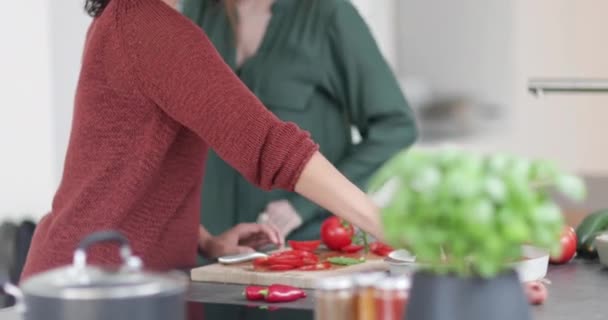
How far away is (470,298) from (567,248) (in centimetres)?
106

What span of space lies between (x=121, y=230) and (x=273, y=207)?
30.7 inches

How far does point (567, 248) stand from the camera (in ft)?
6.88

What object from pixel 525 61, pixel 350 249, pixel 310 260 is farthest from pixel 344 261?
pixel 525 61

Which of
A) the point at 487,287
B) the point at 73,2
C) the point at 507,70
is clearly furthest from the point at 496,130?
the point at 487,287

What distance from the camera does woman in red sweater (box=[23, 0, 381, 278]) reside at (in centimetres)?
169

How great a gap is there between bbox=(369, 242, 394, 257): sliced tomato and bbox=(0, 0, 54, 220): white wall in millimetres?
1623

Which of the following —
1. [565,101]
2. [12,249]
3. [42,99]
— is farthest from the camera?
[565,101]

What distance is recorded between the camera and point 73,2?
12.1 feet

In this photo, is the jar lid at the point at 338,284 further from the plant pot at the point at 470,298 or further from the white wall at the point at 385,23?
the white wall at the point at 385,23

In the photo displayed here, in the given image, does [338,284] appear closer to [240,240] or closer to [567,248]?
[567,248]

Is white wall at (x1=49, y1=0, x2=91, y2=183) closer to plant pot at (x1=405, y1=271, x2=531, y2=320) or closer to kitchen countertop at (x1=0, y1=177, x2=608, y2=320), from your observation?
kitchen countertop at (x1=0, y1=177, x2=608, y2=320)

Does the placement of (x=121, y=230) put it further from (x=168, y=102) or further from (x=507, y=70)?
(x=507, y=70)

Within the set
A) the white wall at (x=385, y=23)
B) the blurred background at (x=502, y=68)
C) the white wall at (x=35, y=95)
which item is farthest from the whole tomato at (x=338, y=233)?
the white wall at (x=385, y=23)

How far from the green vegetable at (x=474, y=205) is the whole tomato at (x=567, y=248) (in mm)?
1032
